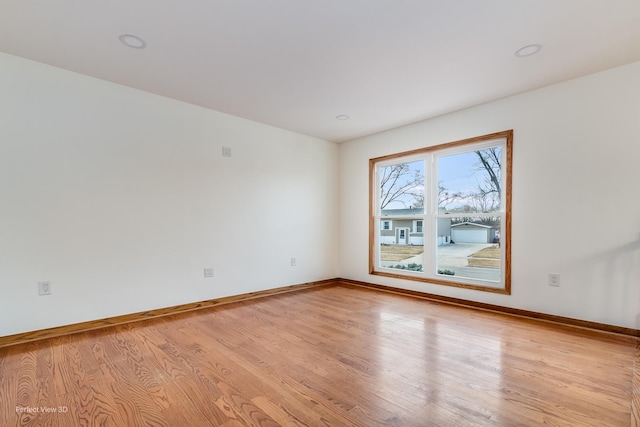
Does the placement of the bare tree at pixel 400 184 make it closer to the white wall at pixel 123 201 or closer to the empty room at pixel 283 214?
the empty room at pixel 283 214

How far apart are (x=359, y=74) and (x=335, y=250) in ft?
10.3

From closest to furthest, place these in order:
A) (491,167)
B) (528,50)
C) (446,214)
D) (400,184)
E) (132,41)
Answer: (132,41), (528,50), (491,167), (446,214), (400,184)

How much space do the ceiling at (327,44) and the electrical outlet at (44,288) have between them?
1959 mm

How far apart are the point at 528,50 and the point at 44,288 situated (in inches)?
181

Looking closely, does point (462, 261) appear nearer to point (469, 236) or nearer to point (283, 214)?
point (469, 236)

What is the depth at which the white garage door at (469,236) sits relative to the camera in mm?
3623

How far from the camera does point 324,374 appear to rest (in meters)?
1.95

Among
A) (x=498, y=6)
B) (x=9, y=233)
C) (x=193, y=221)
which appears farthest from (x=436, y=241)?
(x=9, y=233)

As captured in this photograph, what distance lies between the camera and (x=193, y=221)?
3.50m

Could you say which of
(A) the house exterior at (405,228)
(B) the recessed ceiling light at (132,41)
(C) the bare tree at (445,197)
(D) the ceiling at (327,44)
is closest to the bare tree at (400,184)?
(A) the house exterior at (405,228)

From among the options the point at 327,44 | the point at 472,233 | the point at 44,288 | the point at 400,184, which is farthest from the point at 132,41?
the point at 472,233

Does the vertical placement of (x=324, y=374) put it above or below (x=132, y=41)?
below

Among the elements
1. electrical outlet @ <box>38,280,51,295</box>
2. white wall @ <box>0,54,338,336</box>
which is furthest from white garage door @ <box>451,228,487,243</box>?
electrical outlet @ <box>38,280,51,295</box>

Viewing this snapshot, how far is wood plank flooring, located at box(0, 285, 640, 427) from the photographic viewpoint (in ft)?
5.06
